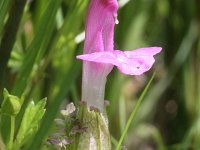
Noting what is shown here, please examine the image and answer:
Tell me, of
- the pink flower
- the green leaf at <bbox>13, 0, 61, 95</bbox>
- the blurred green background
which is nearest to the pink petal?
the pink flower

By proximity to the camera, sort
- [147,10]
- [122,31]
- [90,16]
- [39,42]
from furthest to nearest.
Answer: [147,10], [122,31], [39,42], [90,16]

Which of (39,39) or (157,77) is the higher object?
(39,39)

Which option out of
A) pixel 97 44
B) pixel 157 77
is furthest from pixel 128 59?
pixel 157 77

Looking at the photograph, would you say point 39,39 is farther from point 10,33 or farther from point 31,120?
point 31,120

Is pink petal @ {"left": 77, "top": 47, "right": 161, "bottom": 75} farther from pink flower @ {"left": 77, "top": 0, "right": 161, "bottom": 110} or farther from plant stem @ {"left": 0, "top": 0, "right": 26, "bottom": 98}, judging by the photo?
plant stem @ {"left": 0, "top": 0, "right": 26, "bottom": 98}

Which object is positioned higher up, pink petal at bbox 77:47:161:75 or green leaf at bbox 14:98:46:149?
pink petal at bbox 77:47:161:75

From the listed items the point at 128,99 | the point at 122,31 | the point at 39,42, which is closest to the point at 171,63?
the point at 128,99

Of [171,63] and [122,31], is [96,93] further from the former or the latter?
[171,63]

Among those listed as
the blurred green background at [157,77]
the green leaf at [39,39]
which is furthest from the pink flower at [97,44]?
the blurred green background at [157,77]

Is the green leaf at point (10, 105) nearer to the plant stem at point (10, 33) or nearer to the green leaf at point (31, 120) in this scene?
the green leaf at point (31, 120)
